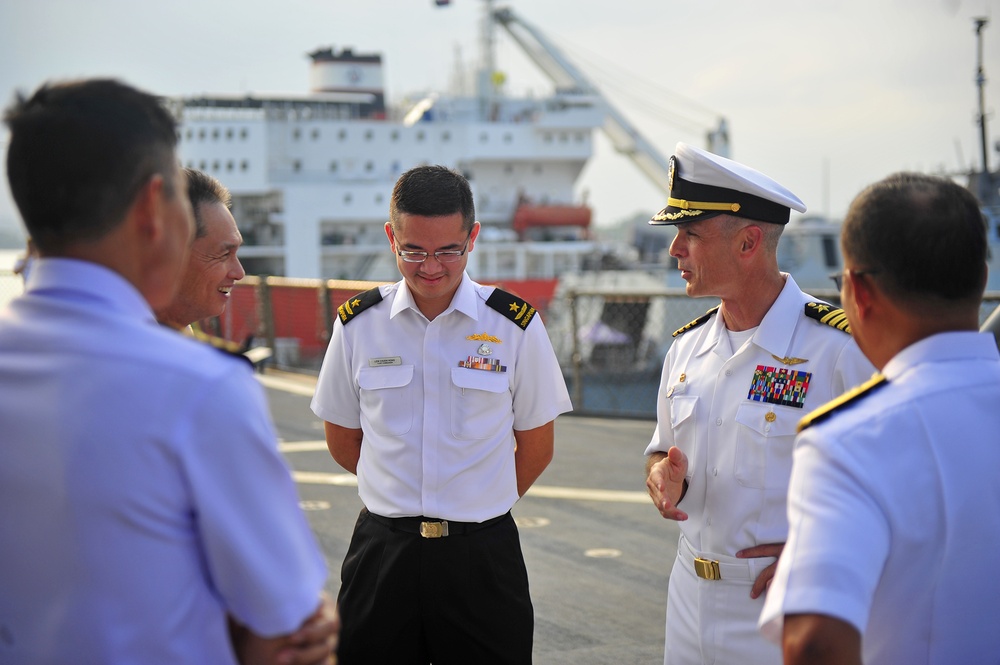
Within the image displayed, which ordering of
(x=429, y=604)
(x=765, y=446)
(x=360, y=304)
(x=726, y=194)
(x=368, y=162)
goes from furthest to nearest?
(x=368, y=162) → (x=360, y=304) → (x=429, y=604) → (x=726, y=194) → (x=765, y=446)

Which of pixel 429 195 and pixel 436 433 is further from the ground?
pixel 429 195

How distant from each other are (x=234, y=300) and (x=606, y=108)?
27.3 metres

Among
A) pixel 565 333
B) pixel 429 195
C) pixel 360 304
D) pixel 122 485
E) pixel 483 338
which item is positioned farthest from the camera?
pixel 565 333

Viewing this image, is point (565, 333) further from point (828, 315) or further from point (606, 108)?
point (606, 108)

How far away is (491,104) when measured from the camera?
38.6 m

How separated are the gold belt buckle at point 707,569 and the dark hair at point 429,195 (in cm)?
113

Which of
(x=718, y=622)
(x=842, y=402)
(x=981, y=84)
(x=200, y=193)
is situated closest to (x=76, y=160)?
(x=842, y=402)

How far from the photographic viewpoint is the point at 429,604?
9.00 ft

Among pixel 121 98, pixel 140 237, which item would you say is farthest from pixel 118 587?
pixel 121 98

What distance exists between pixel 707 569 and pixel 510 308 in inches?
39.4

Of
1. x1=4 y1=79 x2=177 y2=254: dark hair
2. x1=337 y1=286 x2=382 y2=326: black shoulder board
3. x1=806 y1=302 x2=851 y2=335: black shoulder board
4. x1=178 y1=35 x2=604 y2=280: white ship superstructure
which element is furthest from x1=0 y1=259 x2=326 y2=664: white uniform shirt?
x1=178 y1=35 x2=604 y2=280: white ship superstructure

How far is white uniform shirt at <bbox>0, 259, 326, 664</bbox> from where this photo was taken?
Answer: 1261 mm

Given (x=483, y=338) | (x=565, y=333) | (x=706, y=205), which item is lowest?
(x=565, y=333)

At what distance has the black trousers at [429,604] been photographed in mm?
2744
